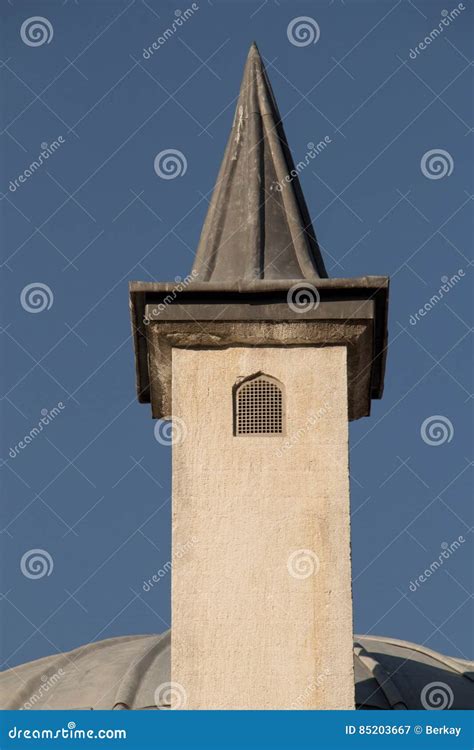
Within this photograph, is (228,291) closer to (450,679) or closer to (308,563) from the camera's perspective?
(308,563)

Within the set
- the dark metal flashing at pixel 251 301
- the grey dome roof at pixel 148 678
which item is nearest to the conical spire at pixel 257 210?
the dark metal flashing at pixel 251 301

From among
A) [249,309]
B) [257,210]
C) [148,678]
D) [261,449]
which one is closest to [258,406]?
[261,449]

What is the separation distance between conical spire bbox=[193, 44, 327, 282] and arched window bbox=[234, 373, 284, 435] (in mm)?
1151

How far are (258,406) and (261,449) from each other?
503mm

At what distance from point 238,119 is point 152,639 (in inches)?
311

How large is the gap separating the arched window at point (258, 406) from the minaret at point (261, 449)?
2 centimetres

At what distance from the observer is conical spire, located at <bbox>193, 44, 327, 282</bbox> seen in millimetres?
18984

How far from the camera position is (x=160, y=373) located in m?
19.0

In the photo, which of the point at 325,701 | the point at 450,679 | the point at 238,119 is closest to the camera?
the point at 325,701

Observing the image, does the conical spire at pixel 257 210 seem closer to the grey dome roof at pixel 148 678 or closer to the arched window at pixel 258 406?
the arched window at pixel 258 406

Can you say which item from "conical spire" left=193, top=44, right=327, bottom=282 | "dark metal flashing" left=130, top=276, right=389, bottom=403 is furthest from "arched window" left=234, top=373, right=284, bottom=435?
"conical spire" left=193, top=44, right=327, bottom=282

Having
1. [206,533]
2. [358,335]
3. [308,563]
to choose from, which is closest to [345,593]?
[308,563]

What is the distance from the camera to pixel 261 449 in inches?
699

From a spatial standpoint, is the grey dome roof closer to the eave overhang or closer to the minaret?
the minaret
